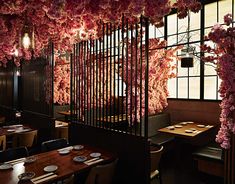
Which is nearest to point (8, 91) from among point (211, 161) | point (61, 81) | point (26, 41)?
point (61, 81)

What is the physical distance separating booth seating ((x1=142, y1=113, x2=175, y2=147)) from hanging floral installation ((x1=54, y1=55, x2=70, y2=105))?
162 inches

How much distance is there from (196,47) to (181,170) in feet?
11.2

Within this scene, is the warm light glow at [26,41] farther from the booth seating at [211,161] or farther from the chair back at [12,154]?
the booth seating at [211,161]

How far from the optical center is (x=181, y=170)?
191 inches

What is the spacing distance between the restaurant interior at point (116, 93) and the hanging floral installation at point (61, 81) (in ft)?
0.26

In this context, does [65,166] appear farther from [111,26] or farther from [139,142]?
[111,26]

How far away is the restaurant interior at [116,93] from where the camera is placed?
301 centimetres

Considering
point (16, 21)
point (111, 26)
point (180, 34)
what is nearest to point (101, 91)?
point (111, 26)

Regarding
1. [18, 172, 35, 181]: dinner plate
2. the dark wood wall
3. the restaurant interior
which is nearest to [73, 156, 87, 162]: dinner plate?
the restaurant interior

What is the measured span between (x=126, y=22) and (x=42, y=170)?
7.89ft

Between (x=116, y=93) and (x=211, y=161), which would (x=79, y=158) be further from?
(x=211, y=161)

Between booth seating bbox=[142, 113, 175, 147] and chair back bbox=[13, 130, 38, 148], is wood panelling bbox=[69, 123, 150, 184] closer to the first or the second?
chair back bbox=[13, 130, 38, 148]

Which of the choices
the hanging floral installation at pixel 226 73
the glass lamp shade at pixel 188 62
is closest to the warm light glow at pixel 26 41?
the hanging floral installation at pixel 226 73

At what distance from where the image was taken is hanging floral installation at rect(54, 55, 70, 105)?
8.33 meters
